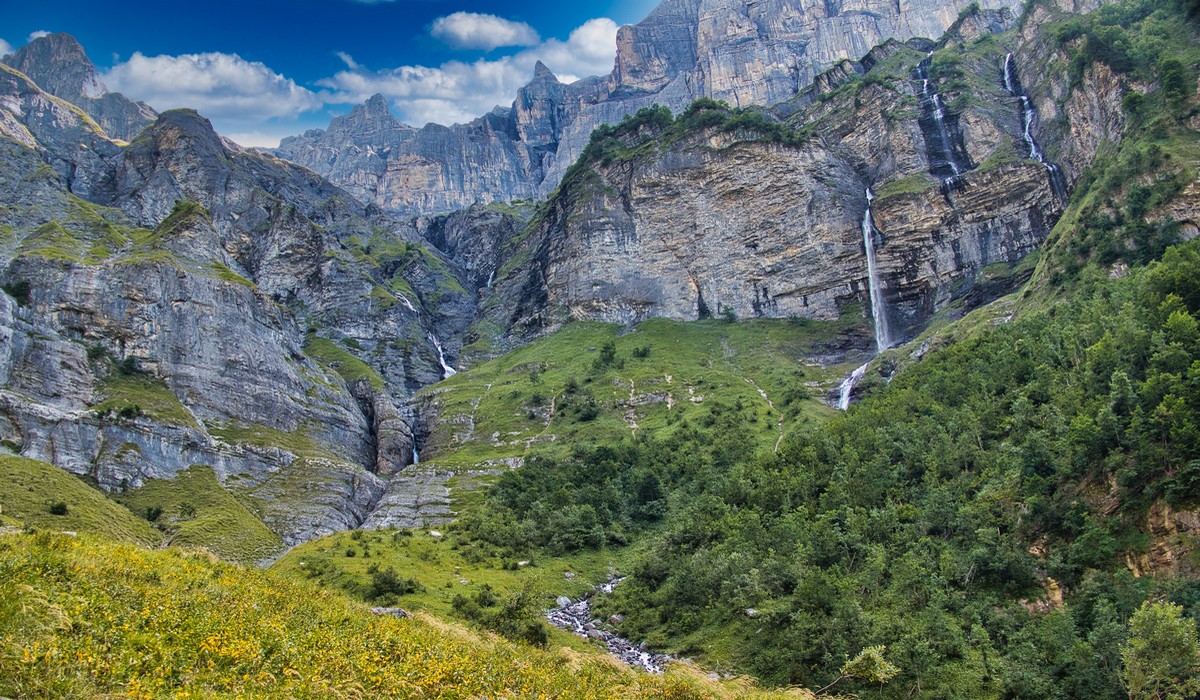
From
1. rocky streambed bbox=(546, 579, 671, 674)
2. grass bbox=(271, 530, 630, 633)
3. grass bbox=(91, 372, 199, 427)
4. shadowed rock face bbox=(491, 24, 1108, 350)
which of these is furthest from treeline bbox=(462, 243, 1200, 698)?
shadowed rock face bbox=(491, 24, 1108, 350)

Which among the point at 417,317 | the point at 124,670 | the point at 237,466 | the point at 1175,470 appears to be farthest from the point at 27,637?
the point at 417,317

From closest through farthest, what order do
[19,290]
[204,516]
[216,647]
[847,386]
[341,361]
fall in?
[216,647], [204,516], [19,290], [847,386], [341,361]

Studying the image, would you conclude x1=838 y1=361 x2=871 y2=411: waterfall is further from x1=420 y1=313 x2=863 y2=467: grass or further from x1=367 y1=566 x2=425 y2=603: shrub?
x1=367 y1=566 x2=425 y2=603: shrub

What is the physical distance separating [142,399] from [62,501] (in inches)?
1274

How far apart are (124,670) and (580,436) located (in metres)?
94.9

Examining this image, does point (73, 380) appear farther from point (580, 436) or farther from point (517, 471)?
point (580, 436)

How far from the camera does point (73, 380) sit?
3748 inches

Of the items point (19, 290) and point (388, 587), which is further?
point (19, 290)

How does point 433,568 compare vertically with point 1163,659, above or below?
below

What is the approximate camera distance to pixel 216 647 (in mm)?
15602

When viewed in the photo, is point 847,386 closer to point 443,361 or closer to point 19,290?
point 443,361

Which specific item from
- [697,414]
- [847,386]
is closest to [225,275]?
[697,414]

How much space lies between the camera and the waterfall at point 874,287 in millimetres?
142500

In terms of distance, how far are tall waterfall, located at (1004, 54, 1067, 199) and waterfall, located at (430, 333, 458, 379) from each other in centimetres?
14216
